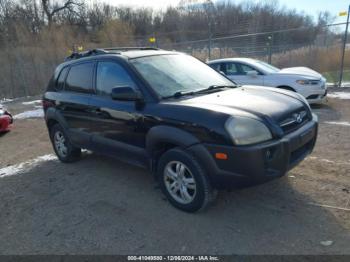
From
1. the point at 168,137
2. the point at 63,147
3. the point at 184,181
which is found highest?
the point at 168,137

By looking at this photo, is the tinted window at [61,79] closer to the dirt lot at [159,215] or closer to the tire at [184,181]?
the dirt lot at [159,215]

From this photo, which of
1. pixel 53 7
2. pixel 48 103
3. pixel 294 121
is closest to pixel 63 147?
pixel 48 103

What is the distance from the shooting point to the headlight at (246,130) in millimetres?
2910

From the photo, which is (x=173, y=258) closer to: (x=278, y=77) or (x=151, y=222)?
(x=151, y=222)

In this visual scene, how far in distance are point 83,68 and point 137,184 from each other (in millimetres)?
1965

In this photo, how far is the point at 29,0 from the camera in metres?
38.9

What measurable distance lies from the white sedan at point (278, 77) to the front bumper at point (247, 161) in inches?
226

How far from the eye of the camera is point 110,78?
4.17 m

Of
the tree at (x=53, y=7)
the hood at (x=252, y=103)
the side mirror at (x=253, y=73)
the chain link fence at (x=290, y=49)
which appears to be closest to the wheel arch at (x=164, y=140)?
the hood at (x=252, y=103)

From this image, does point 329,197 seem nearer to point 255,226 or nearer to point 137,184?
point 255,226

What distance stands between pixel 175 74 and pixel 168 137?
3.42 ft

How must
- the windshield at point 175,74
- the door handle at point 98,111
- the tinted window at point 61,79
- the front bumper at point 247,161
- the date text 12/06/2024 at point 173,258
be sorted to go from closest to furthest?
the date text 12/06/2024 at point 173,258
the front bumper at point 247,161
the windshield at point 175,74
the door handle at point 98,111
the tinted window at point 61,79

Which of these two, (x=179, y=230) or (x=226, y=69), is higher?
(x=226, y=69)

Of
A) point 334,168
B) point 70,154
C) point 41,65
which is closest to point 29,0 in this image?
point 41,65
